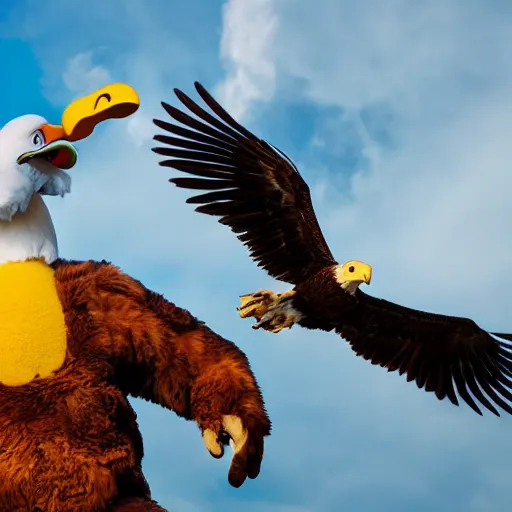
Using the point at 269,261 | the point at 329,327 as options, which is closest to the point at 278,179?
the point at 269,261

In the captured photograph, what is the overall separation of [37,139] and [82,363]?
57cm

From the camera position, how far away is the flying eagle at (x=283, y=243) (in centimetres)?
271

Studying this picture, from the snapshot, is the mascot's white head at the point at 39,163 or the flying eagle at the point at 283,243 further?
the flying eagle at the point at 283,243

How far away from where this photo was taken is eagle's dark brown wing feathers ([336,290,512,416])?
3270 millimetres

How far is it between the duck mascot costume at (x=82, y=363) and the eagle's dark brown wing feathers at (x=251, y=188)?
522mm

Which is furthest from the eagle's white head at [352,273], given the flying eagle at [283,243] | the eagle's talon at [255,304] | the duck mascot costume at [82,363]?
the duck mascot costume at [82,363]

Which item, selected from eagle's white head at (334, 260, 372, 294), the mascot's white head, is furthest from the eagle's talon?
the mascot's white head

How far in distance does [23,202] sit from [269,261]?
1023 millimetres

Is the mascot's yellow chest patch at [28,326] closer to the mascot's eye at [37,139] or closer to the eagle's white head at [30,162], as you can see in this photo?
the eagle's white head at [30,162]

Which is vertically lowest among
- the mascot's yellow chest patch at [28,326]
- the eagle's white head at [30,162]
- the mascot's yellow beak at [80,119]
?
the mascot's yellow chest patch at [28,326]

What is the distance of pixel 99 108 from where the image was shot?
2.16 meters

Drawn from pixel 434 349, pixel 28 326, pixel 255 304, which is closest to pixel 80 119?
pixel 28 326

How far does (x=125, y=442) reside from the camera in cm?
204

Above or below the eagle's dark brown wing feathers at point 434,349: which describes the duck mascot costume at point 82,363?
below
